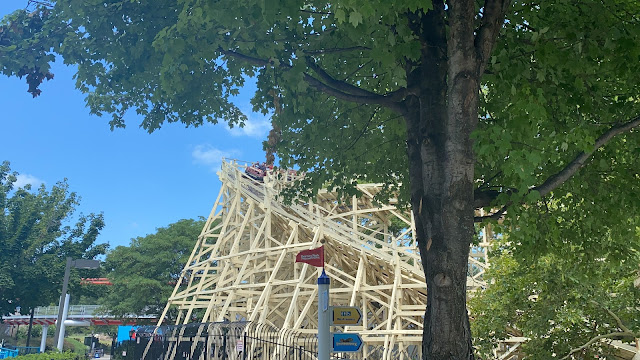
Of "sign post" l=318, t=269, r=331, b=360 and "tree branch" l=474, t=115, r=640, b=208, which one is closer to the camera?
"sign post" l=318, t=269, r=331, b=360

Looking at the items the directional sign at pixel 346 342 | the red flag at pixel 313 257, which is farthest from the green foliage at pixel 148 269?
the directional sign at pixel 346 342

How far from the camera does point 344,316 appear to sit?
6.69m

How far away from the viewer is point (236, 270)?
28.2 meters

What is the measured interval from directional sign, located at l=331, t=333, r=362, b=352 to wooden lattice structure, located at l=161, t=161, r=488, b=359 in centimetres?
1044

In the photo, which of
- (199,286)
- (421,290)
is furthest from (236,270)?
(421,290)

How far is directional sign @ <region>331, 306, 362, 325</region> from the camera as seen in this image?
21.8 feet

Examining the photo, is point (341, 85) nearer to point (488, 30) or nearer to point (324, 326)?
point (488, 30)

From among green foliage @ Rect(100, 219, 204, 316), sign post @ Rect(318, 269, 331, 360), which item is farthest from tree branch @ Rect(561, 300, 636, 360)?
green foliage @ Rect(100, 219, 204, 316)

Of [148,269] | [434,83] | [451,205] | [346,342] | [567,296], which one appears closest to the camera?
[451,205]

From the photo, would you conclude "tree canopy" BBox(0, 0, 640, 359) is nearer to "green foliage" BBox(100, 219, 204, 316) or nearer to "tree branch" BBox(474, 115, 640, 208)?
"tree branch" BBox(474, 115, 640, 208)

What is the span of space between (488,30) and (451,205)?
213 cm

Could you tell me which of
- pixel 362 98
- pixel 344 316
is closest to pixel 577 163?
pixel 362 98

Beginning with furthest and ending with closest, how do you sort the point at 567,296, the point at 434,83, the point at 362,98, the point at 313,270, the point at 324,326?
the point at 313,270, the point at 567,296, the point at 362,98, the point at 434,83, the point at 324,326

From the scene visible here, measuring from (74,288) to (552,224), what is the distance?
26.1m
